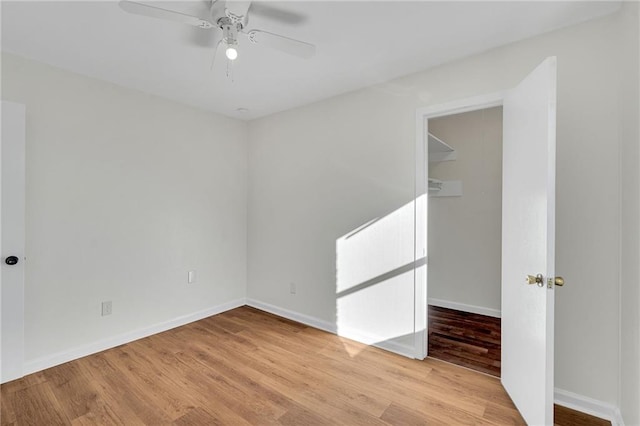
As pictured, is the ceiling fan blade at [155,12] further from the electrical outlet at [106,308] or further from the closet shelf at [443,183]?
the closet shelf at [443,183]

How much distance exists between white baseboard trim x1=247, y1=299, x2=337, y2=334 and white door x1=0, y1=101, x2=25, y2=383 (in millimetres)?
2178

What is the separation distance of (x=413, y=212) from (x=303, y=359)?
63.1 inches

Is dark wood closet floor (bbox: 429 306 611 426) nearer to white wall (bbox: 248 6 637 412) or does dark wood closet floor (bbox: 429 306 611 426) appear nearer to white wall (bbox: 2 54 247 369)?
white wall (bbox: 248 6 637 412)

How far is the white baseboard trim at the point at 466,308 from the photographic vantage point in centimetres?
350

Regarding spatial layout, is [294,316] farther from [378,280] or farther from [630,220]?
[630,220]

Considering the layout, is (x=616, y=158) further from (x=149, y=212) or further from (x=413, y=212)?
(x=149, y=212)

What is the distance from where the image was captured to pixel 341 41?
2082mm

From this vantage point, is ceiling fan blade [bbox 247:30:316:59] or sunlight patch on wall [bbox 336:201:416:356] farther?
sunlight patch on wall [bbox 336:201:416:356]

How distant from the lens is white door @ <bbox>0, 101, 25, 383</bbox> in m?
2.16

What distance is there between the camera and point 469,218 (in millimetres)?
3674

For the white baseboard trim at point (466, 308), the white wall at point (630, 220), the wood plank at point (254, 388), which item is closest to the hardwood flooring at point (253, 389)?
the wood plank at point (254, 388)

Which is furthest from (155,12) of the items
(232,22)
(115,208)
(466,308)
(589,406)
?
(466,308)

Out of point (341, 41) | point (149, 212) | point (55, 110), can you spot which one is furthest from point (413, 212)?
point (55, 110)

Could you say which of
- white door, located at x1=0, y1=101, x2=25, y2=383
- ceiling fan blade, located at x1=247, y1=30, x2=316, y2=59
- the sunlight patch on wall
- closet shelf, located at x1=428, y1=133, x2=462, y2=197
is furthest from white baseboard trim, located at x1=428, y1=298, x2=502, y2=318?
white door, located at x1=0, y1=101, x2=25, y2=383
